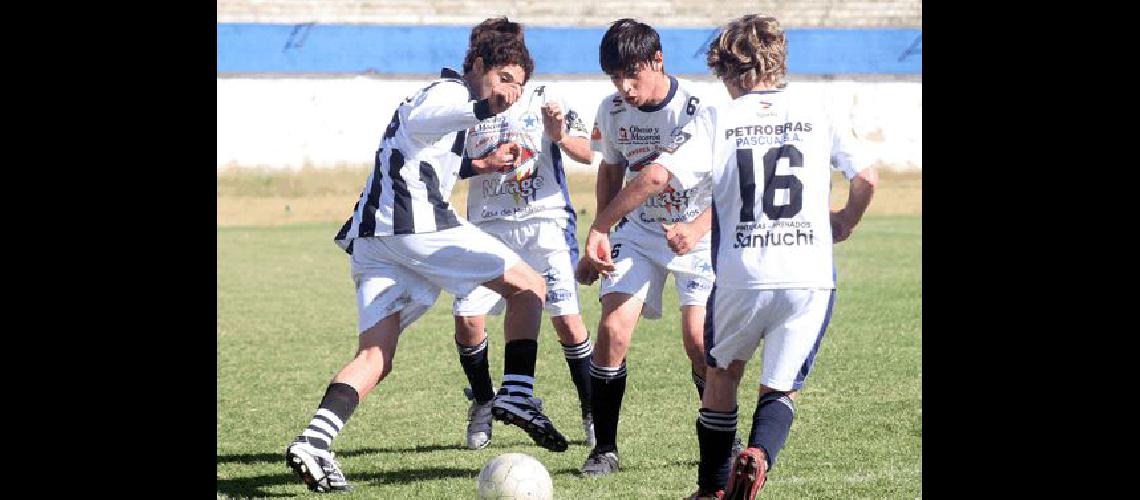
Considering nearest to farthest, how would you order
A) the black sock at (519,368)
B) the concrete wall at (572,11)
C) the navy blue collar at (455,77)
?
the navy blue collar at (455,77) < the black sock at (519,368) < the concrete wall at (572,11)

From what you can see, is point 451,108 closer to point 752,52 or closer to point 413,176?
point 413,176

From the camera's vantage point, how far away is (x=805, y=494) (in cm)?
497

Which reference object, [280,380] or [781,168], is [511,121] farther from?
[280,380]

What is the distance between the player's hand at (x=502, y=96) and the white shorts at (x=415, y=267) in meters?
0.56

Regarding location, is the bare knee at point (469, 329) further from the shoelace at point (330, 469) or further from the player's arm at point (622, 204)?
the player's arm at point (622, 204)

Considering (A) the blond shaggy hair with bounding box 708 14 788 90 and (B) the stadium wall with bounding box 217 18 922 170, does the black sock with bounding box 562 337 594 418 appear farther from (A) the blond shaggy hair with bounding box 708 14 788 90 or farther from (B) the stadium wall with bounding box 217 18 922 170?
(B) the stadium wall with bounding box 217 18 922 170

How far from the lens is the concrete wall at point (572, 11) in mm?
30953

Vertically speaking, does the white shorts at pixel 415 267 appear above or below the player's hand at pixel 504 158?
below

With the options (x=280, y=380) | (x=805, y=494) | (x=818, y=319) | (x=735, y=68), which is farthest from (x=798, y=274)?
(x=280, y=380)

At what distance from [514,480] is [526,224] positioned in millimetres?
2033

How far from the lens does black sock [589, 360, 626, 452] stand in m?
5.61

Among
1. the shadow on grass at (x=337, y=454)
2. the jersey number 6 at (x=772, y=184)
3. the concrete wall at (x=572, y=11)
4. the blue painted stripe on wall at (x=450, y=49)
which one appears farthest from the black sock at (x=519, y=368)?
the concrete wall at (x=572, y=11)

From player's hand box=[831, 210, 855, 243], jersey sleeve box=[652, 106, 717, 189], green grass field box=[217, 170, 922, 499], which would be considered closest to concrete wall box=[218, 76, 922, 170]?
green grass field box=[217, 170, 922, 499]

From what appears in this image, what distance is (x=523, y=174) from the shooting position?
6.43 m
